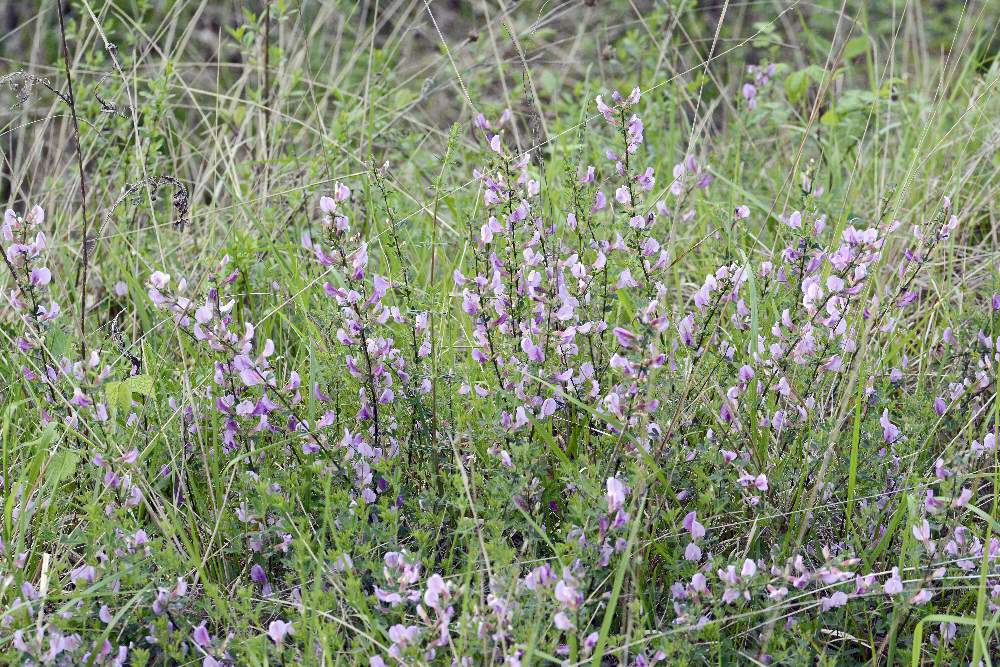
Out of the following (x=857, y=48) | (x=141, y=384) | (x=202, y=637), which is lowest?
(x=202, y=637)

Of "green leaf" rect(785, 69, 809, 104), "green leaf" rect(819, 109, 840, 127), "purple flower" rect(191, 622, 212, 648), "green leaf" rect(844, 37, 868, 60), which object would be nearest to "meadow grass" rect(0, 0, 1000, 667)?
"purple flower" rect(191, 622, 212, 648)

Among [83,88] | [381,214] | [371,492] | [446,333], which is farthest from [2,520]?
[83,88]

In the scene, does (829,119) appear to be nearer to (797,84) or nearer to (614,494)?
(797,84)

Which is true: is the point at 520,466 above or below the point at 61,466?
above

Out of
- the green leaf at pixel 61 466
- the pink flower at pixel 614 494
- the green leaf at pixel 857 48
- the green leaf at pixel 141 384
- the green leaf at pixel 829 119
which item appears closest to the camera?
the pink flower at pixel 614 494

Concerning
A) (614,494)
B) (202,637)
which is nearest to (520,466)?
(614,494)

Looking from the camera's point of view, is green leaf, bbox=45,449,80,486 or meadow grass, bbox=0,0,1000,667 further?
green leaf, bbox=45,449,80,486

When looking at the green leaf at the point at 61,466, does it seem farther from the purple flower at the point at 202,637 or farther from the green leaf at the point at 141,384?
the purple flower at the point at 202,637

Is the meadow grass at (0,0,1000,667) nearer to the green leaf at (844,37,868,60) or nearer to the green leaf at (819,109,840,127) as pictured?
the green leaf at (819,109,840,127)

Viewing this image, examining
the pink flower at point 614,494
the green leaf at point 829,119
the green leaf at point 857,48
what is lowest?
the green leaf at point 829,119

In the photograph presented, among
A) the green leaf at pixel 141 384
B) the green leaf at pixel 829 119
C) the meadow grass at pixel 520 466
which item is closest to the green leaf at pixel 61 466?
the meadow grass at pixel 520 466

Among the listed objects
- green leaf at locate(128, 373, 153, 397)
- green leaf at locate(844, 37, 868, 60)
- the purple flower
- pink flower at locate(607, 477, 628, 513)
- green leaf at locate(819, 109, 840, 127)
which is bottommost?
the purple flower

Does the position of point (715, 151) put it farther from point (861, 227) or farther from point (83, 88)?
point (83, 88)

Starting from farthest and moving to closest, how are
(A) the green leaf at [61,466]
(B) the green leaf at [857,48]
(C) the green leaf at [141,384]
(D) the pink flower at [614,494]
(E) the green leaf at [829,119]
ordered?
(B) the green leaf at [857,48] < (E) the green leaf at [829,119] < (C) the green leaf at [141,384] < (A) the green leaf at [61,466] < (D) the pink flower at [614,494]
